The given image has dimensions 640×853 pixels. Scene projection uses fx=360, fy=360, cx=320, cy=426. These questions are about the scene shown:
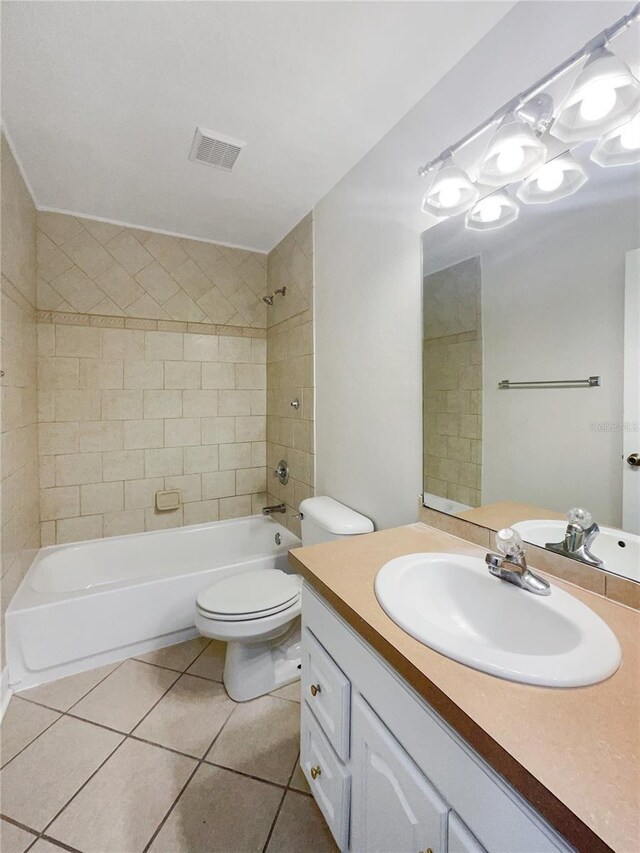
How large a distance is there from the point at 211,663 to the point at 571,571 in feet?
5.58

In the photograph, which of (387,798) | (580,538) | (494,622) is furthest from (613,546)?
(387,798)

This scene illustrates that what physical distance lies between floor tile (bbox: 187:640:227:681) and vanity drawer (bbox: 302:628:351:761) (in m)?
0.91

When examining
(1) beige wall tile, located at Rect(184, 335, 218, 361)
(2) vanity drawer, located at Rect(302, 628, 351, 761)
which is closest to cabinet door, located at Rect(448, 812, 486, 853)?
(2) vanity drawer, located at Rect(302, 628, 351, 761)

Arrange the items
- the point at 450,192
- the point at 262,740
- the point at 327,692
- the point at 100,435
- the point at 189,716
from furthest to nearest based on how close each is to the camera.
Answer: the point at 100,435 < the point at 189,716 < the point at 262,740 < the point at 450,192 < the point at 327,692

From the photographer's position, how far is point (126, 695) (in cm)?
161

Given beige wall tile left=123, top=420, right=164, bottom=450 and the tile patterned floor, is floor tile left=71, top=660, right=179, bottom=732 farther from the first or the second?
beige wall tile left=123, top=420, right=164, bottom=450

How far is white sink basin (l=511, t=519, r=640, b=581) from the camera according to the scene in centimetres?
81

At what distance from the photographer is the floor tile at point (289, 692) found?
1608 mm

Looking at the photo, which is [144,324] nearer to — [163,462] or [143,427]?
[143,427]

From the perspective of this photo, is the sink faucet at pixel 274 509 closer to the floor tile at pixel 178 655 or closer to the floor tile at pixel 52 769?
the floor tile at pixel 178 655

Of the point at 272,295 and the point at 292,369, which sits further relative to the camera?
the point at 272,295

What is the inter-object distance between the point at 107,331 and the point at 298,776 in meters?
2.52

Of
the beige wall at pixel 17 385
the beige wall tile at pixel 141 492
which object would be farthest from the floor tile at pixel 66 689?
the beige wall tile at pixel 141 492

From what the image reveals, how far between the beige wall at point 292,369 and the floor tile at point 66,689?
126 cm
